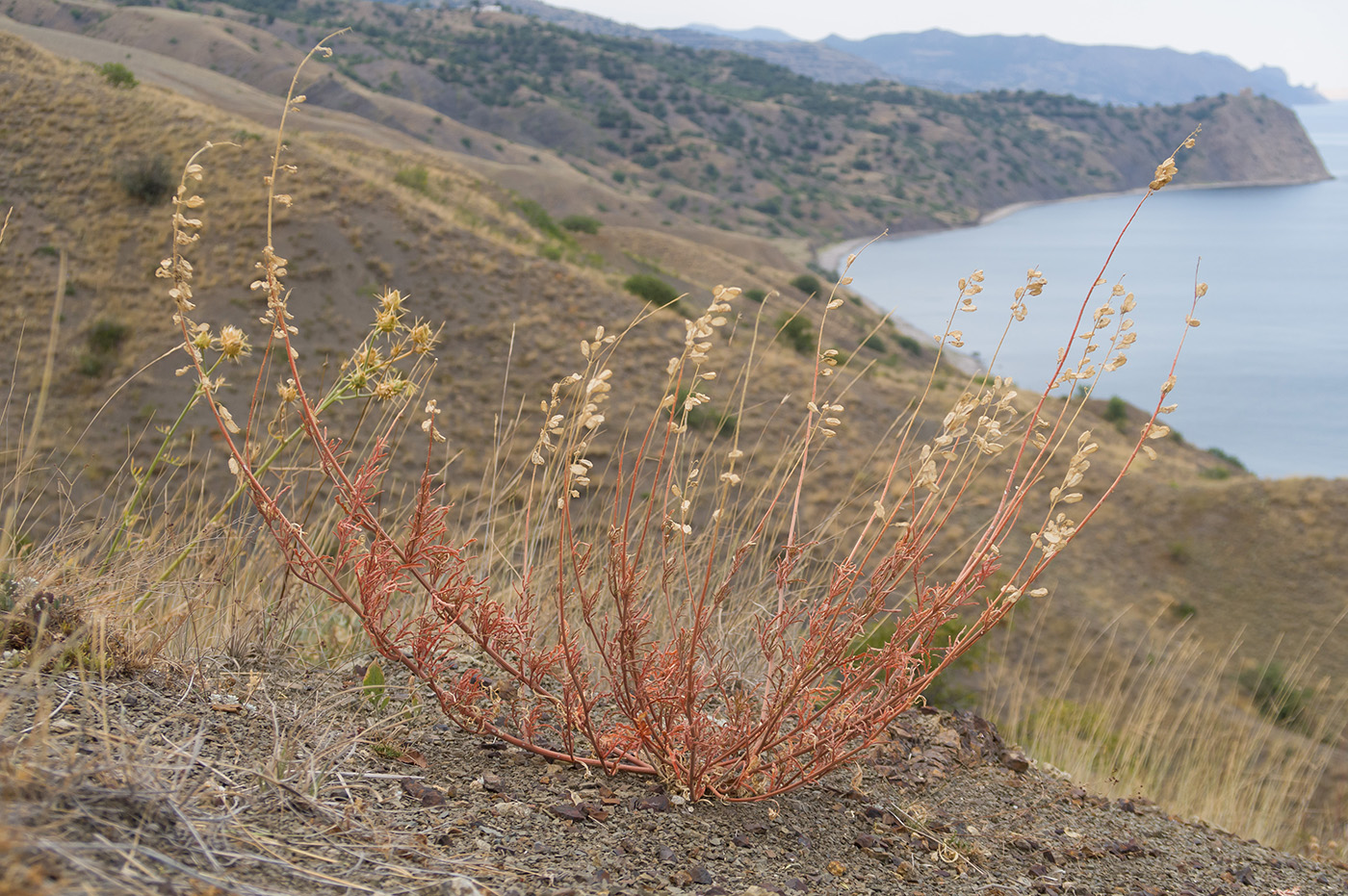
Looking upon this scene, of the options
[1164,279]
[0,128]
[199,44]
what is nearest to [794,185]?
[1164,279]

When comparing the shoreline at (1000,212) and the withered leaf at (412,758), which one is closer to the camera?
the withered leaf at (412,758)

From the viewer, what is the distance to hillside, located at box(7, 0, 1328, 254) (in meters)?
56.5

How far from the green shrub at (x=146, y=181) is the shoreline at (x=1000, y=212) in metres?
36.3

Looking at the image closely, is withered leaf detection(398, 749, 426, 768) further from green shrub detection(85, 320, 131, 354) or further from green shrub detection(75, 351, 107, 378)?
green shrub detection(85, 320, 131, 354)

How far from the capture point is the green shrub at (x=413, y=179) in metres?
27.4

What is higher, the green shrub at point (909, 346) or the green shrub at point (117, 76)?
the green shrub at point (117, 76)

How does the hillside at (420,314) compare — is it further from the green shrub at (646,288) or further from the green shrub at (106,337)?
the green shrub at (646,288)

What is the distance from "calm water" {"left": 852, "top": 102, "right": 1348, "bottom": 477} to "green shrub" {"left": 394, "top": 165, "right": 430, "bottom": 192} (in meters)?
21.3

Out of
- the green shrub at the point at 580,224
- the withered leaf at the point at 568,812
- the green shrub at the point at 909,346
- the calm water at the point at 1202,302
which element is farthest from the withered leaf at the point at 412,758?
the green shrub at the point at 909,346

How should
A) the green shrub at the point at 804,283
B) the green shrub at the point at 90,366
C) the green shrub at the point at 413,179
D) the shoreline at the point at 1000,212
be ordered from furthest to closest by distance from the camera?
the shoreline at the point at 1000,212
the green shrub at the point at 804,283
the green shrub at the point at 413,179
the green shrub at the point at 90,366

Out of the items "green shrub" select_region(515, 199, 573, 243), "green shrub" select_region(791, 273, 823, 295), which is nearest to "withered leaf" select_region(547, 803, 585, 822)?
"green shrub" select_region(515, 199, 573, 243)

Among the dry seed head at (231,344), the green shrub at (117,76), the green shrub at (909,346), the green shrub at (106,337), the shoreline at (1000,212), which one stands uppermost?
the shoreline at (1000,212)

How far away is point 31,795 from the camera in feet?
4.43

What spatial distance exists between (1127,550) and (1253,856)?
20.1 metres
